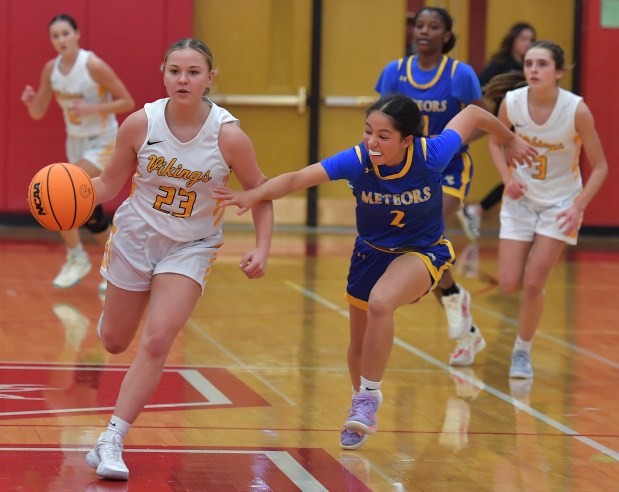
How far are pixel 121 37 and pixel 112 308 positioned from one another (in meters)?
8.67

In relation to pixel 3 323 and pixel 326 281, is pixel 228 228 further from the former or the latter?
pixel 3 323

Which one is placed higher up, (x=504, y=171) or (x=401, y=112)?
(x=401, y=112)

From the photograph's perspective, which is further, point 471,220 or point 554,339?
point 471,220

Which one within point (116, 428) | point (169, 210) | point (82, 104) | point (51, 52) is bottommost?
point (116, 428)

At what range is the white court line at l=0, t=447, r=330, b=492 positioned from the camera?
15.7 feet

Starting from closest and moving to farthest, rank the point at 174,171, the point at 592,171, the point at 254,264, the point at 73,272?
the point at 254,264
the point at 174,171
the point at 592,171
the point at 73,272

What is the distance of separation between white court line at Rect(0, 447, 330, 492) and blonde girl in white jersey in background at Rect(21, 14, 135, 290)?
14.4 ft

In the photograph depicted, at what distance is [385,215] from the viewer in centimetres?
537

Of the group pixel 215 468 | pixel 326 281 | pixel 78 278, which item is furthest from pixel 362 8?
pixel 215 468

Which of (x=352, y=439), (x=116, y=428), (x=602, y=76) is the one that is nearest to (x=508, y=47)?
(x=602, y=76)

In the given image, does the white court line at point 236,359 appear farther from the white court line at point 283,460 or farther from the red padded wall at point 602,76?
the red padded wall at point 602,76

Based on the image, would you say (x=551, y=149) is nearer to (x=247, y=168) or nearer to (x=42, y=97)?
(x=247, y=168)

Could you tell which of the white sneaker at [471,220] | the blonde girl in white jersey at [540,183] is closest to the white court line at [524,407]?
the blonde girl in white jersey at [540,183]

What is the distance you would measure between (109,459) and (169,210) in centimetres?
105
